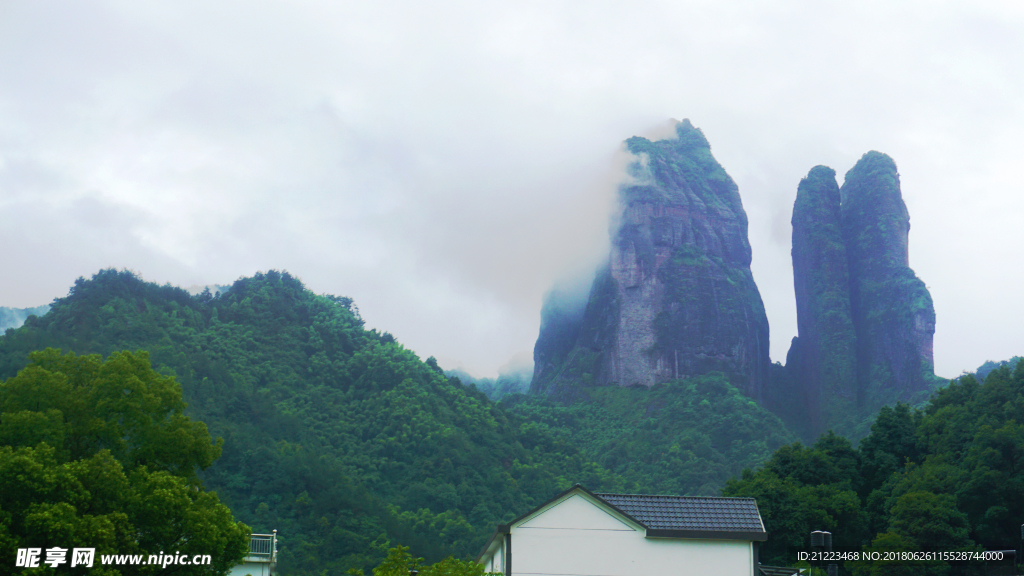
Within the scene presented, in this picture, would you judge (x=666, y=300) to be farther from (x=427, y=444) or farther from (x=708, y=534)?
(x=708, y=534)

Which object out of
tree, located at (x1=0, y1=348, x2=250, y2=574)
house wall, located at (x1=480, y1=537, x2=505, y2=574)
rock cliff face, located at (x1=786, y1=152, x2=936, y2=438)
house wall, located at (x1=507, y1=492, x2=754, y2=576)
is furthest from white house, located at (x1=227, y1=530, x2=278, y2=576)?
rock cliff face, located at (x1=786, y1=152, x2=936, y2=438)

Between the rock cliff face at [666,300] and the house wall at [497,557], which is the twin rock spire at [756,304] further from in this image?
the house wall at [497,557]

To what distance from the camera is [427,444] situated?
60.9 m

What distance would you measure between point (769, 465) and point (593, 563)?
101 ft

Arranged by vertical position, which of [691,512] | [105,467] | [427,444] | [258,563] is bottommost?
[258,563]

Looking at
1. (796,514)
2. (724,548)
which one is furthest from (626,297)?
(724,548)

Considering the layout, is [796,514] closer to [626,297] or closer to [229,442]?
[229,442]

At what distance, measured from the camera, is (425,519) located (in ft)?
171

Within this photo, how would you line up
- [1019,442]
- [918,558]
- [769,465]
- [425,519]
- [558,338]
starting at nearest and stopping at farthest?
[918,558], [1019,442], [769,465], [425,519], [558,338]

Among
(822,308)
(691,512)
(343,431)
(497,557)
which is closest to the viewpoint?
(691,512)

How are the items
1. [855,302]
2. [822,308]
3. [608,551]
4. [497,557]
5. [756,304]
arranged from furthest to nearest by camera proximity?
1. [756,304]
2. [855,302]
3. [822,308]
4. [497,557]
5. [608,551]

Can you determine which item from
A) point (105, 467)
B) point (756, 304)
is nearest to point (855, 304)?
point (756, 304)

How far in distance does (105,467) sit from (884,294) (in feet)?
288

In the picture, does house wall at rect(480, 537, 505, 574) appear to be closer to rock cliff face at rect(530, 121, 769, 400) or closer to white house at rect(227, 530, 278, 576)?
white house at rect(227, 530, 278, 576)
